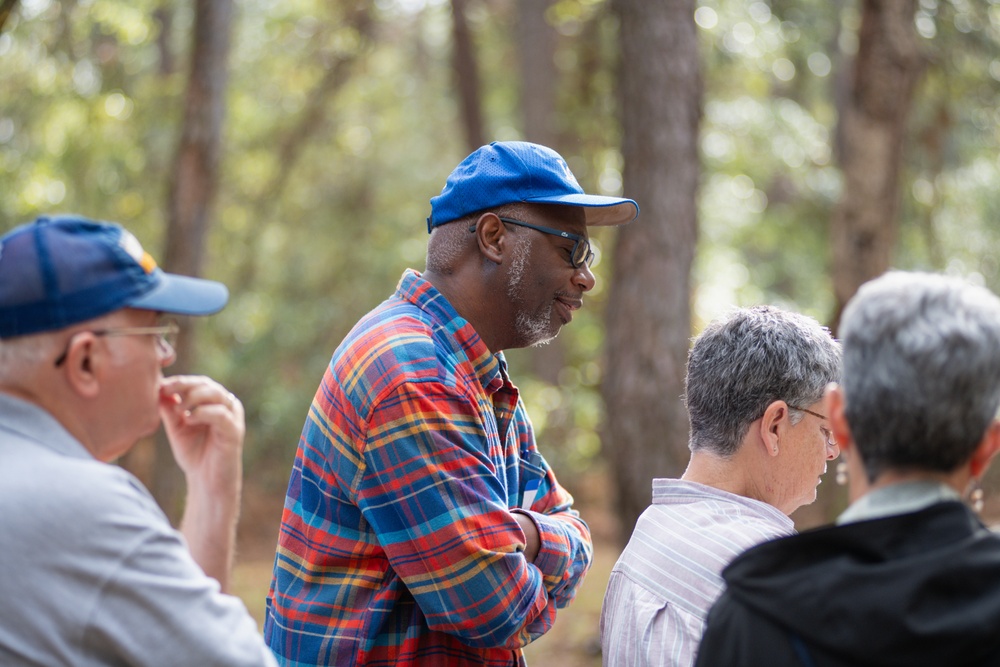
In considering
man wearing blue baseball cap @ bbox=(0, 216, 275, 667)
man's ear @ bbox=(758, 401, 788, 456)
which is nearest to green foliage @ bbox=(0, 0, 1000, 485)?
man's ear @ bbox=(758, 401, 788, 456)

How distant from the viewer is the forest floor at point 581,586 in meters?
8.37

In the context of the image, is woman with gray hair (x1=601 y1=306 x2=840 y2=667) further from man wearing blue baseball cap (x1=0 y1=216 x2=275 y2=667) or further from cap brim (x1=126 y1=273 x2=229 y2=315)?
cap brim (x1=126 y1=273 x2=229 y2=315)

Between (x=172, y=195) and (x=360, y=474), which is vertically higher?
(x=172, y=195)

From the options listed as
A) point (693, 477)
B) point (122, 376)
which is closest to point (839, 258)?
point (693, 477)

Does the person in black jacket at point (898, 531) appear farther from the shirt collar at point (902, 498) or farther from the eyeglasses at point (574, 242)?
the eyeglasses at point (574, 242)

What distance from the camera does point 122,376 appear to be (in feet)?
6.48

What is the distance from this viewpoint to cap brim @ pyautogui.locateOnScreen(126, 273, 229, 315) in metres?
2.02

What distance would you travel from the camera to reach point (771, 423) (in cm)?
243

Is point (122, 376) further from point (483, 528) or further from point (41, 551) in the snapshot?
point (483, 528)

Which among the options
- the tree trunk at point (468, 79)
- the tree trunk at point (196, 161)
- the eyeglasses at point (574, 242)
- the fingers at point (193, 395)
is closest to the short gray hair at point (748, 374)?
the eyeglasses at point (574, 242)

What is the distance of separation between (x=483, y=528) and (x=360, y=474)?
12.5 inches

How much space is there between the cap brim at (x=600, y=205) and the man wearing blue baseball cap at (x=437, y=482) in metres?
0.01

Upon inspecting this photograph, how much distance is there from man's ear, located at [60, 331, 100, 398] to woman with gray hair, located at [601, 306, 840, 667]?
1.24m

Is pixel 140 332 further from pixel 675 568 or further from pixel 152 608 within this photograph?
pixel 675 568
